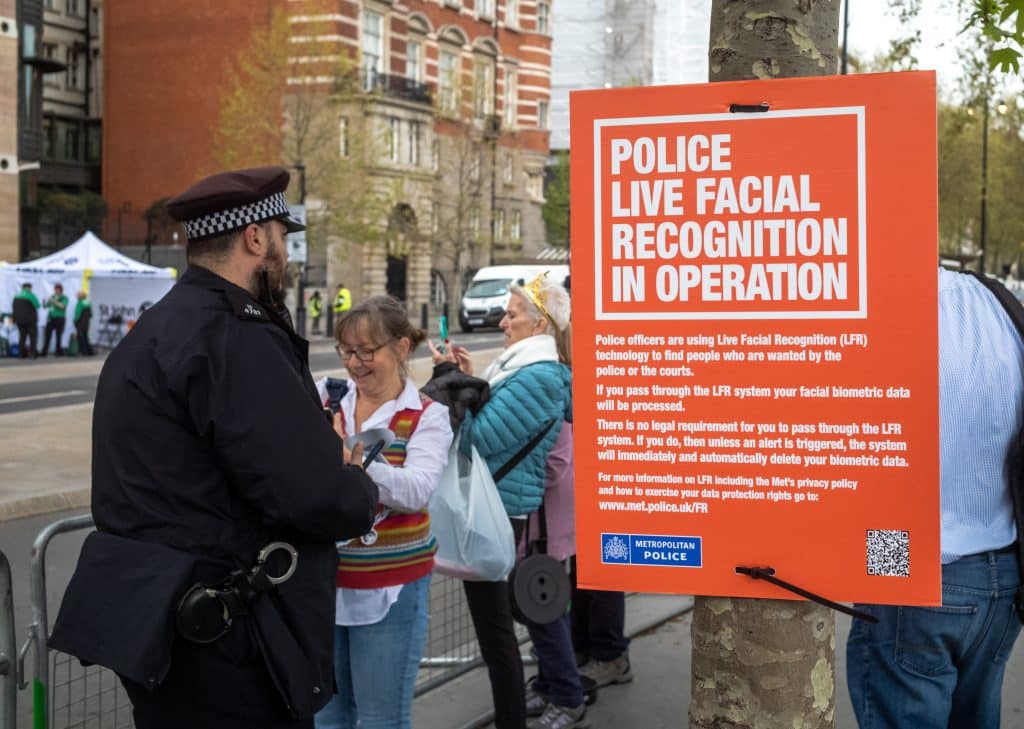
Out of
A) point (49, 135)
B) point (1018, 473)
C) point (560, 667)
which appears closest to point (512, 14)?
point (49, 135)

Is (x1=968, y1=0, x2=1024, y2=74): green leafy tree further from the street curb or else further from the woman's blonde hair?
the street curb

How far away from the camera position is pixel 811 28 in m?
2.31

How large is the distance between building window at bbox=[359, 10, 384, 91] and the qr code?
53.1 metres

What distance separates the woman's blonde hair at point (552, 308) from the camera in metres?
4.85

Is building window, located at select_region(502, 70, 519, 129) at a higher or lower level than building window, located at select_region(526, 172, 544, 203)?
higher

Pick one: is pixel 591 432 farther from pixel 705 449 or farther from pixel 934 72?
pixel 934 72

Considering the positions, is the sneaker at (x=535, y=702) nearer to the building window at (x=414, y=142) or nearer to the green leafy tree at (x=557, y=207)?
the building window at (x=414, y=142)

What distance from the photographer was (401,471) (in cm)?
353

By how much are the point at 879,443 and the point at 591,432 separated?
50 centimetres

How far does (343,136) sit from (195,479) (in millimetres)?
44261

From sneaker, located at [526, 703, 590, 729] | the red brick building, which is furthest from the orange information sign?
the red brick building

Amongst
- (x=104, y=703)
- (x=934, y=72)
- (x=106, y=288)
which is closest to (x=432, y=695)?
(x=104, y=703)

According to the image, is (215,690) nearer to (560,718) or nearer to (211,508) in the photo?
(211,508)

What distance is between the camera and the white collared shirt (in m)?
3.50
